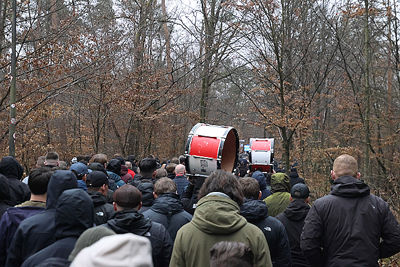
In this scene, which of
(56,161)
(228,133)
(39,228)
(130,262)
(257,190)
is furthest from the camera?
(228,133)

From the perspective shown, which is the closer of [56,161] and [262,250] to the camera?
[262,250]

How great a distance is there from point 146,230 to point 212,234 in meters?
0.77

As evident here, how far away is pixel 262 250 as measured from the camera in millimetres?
3504

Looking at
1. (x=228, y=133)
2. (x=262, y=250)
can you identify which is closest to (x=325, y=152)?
(x=228, y=133)

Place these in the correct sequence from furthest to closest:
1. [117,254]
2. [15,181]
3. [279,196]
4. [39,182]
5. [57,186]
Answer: [279,196]
[15,181]
[39,182]
[57,186]
[117,254]

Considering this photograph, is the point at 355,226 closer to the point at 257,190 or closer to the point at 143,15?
the point at 257,190

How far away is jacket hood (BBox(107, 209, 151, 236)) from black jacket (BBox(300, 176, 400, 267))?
5.68 feet

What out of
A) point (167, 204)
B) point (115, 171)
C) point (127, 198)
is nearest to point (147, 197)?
point (167, 204)

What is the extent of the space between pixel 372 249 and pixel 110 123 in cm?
1938

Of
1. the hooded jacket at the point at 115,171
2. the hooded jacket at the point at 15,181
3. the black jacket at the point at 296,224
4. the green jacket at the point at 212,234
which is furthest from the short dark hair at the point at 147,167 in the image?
the green jacket at the point at 212,234

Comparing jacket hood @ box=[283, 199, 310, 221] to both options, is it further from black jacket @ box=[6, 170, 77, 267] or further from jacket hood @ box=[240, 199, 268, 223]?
black jacket @ box=[6, 170, 77, 267]

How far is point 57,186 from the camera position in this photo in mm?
3924

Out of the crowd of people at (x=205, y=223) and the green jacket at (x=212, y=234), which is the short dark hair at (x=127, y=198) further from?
the green jacket at (x=212, y=234)

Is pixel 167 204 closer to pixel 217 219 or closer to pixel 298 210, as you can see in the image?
pixel 217 219
